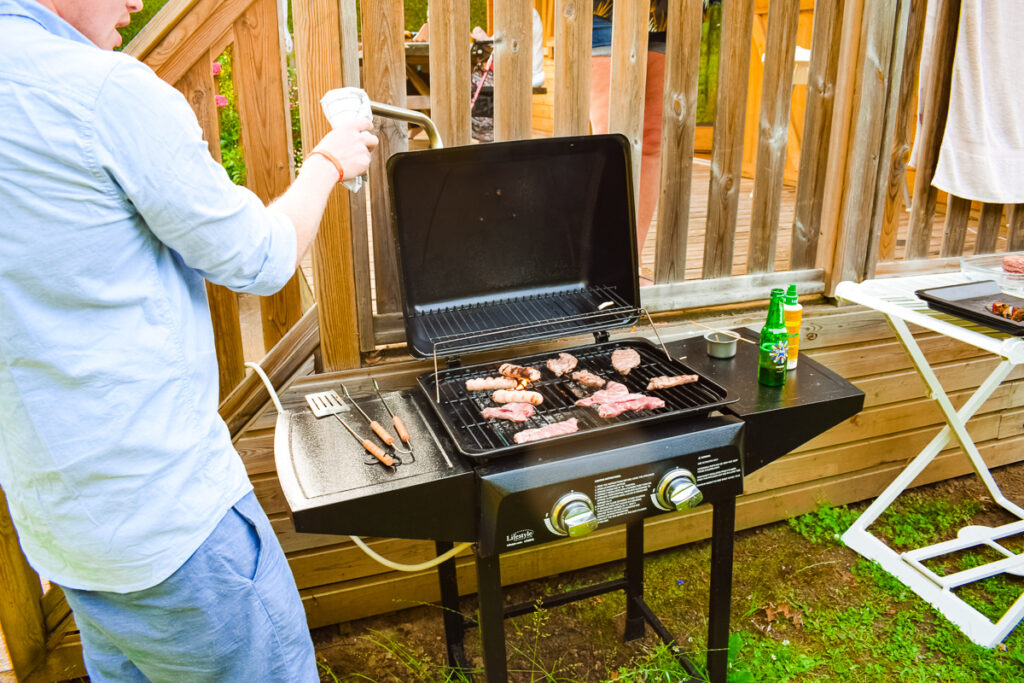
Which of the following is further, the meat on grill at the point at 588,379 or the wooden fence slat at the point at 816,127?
the wooden fence slat at the point at 816,127

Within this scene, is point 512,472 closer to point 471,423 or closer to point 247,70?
point 471,423

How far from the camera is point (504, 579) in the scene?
10.3 feet

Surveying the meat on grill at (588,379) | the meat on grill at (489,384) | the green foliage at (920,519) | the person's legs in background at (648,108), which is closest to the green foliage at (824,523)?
the green foliage at (920,519)

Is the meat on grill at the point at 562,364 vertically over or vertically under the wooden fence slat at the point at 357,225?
under

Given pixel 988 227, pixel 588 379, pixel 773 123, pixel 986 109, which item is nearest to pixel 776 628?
pixel 588 379

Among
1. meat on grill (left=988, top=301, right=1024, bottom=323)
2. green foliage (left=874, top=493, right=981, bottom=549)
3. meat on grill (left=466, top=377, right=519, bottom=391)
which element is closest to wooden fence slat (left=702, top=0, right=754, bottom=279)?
meat on grill (left=988, top=301, right=1024, bottom=323)

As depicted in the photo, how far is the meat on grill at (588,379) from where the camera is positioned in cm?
217

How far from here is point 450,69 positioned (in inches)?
95.5

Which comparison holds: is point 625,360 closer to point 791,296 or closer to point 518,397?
point 518,397

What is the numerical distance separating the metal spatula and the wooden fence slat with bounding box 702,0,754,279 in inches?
65.7

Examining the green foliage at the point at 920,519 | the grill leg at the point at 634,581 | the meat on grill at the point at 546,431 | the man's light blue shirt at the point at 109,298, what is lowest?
the green foliage at the point at 920,519

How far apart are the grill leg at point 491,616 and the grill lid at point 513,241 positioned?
0.62 m

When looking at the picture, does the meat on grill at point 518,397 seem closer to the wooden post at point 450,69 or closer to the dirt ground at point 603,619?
the wooden post at point 450,69

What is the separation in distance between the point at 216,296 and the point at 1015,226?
3606 mm
